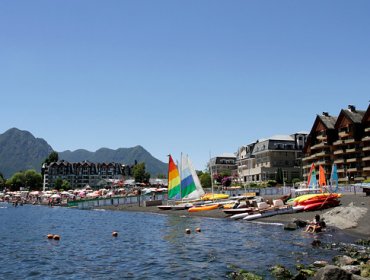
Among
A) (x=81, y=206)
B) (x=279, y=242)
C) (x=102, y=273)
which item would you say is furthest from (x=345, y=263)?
(x=81, y=206)

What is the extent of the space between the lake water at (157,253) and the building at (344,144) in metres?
62.0

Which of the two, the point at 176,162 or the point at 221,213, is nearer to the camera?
the point at 221,213

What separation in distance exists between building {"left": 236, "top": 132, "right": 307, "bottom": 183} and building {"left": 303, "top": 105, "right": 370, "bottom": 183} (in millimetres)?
14957

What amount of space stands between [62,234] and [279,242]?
78.3ft

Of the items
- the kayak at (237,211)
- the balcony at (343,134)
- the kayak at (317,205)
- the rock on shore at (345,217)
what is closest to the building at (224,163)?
the balcony at (343,134)

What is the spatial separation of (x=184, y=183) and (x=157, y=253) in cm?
3717

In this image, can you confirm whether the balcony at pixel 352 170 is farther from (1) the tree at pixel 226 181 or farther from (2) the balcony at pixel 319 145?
(1) the tree at pixel 226 181

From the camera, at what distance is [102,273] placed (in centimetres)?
2262

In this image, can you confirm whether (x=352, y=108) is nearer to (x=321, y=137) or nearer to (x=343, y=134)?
(x=343, y=134)

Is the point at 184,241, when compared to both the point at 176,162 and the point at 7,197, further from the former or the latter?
the point at 7,197

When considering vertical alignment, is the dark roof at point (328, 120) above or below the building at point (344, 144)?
above

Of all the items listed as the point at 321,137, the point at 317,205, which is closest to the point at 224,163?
the point at 321,137

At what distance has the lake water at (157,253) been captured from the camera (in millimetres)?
22859

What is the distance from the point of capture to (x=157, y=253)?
29.3 metres
